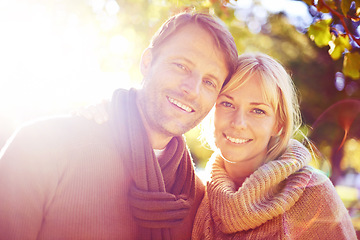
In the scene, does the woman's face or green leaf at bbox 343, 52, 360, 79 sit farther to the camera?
the woman's face

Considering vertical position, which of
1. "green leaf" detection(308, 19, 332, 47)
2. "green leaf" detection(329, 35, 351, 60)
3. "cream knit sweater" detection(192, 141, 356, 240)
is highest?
"green leaf" detection(308, 19, 332, 47)

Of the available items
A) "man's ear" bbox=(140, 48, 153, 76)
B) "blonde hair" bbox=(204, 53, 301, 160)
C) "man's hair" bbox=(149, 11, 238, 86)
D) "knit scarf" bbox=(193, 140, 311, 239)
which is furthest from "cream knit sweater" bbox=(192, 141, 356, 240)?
"man's ear" bbox=(140, 48, 153, 76)

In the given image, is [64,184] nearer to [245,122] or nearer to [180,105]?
[180,105]

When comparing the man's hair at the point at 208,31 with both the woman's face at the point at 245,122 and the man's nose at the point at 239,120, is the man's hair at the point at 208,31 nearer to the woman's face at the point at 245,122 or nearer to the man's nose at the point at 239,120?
the woman's face at the point at 245,122

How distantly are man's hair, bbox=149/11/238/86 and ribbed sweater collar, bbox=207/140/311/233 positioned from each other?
83 cm

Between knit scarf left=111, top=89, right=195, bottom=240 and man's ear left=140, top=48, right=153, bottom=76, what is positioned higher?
man's ear left=140, top=48, right=153, bottom=76

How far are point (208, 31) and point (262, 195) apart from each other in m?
1.37

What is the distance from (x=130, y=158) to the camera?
8.52ft

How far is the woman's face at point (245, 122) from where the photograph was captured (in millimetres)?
2984

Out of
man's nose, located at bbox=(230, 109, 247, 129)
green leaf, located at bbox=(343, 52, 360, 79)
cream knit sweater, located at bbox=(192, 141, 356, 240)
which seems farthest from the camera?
man's nose, located at bbox=(230, 109, 247, 129)

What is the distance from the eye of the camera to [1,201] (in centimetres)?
212

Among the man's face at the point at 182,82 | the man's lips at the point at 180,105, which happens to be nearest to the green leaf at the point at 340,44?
the man's face at the point at 182,82

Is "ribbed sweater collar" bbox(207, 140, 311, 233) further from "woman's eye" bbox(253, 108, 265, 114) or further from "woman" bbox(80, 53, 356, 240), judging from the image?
"woman's eye" bbox(253, 108, 265, 114)

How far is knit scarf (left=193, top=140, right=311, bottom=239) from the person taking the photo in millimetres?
2699
